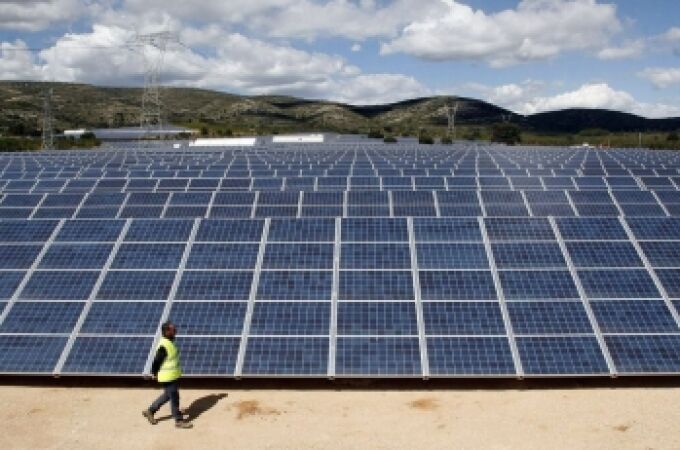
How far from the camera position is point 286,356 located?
516 inches

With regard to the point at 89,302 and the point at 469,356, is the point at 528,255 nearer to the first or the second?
the point at 469,356

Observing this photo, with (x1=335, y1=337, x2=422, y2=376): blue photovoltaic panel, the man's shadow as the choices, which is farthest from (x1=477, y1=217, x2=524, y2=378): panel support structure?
the man's shadow

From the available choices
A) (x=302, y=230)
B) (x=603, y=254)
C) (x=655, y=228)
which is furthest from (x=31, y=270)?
(x=655, y=228)

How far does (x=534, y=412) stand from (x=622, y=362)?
2.41 meters

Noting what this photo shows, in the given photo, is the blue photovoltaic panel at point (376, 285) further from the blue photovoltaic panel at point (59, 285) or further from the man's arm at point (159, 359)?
the blue photovoltaic panel at point (59, 285)

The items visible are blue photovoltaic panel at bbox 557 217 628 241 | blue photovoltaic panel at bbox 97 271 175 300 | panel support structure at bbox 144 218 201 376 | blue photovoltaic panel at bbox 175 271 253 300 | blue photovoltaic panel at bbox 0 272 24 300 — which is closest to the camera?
panel support structure at bbox 144 218 201 376

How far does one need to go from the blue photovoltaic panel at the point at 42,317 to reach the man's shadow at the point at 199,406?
11.8 ft

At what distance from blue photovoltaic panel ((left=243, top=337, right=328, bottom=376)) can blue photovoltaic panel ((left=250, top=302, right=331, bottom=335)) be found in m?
0.22

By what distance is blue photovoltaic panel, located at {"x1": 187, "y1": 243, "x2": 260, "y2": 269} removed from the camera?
15.5m

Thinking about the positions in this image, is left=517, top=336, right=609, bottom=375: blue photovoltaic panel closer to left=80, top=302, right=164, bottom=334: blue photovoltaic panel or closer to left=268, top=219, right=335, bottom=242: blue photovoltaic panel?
left=268, top=219, right=335, bottom=242: blue photovoltaic panel

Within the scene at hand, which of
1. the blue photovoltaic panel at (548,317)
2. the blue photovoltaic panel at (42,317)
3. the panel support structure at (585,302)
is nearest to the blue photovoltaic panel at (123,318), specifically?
the blue photovoltaic panel at (42,317)

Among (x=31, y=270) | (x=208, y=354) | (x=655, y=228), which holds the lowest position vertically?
(x=208, y=354)

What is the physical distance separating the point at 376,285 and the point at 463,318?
87.0 inches

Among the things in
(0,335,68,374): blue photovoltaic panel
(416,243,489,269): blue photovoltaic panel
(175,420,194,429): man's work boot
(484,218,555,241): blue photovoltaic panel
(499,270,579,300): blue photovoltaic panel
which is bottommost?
(175,420,194,429): man's work boot
